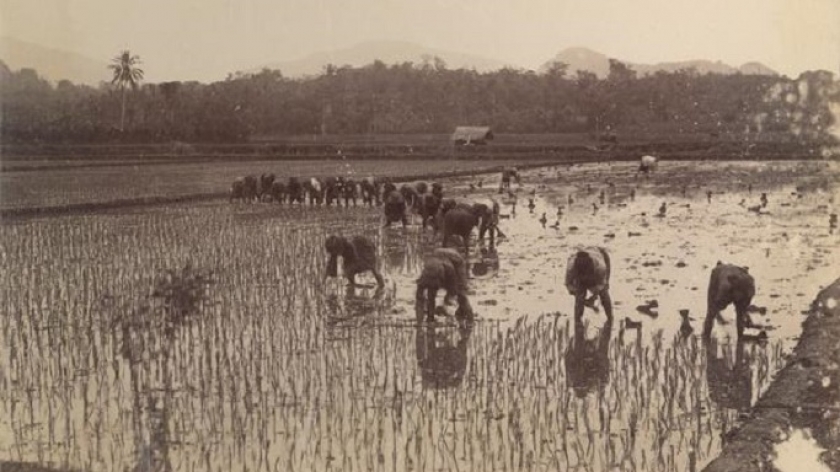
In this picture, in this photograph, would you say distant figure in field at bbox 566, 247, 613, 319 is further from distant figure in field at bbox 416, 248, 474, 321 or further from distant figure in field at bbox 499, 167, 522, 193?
distant figure in field at bbox 499, 167, 522, 193

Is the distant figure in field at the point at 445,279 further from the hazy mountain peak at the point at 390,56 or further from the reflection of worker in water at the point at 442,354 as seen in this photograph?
the hazy mountain peak at the point at 390,56

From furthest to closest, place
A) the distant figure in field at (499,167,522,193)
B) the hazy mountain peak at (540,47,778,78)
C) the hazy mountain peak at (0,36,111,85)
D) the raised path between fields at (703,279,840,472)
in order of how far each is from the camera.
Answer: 1. the distant figure in field at (499,167,522,193)
2. the hazy mountain peak at (0,36,111,85)
3. the hazy mountain peak at (540,47,778,78)
4. the raised path between fields at (703,279,840,472)

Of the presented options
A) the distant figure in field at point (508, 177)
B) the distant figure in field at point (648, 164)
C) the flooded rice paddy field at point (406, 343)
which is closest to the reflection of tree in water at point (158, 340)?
the flooded rice paddy field at point (406, 343)

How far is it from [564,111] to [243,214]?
3.70 ft

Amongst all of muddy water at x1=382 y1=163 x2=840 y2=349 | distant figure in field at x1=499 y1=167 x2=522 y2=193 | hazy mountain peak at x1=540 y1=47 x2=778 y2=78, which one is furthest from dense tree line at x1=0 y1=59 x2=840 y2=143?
distant figure in field at x1=499 y1=167 x2=522 y2=193

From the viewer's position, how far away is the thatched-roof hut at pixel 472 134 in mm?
1983

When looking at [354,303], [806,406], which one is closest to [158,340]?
[354,303]

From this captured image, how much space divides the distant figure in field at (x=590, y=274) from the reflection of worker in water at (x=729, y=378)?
0.78ft

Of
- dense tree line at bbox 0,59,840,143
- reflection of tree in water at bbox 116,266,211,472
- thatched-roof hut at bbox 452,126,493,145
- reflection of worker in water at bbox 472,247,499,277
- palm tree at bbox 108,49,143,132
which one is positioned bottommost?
reflection of tree in water at bbox 116,266,211,472

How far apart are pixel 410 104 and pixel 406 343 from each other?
536mm

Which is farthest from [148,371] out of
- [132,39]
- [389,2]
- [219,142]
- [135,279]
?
[389,2]

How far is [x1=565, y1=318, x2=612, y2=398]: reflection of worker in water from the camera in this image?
1938 millimetres

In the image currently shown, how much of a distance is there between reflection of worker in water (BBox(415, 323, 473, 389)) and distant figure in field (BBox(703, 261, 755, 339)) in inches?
21.1

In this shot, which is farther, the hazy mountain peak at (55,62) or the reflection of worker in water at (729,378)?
the hazy mountain peak at (55,62)
